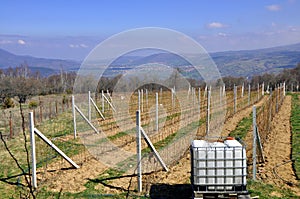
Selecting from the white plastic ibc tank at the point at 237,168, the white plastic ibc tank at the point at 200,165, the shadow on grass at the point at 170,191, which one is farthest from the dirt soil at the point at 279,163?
the white plastic ibc tank at the point at 200,165

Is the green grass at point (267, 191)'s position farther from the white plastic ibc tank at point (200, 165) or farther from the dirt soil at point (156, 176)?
the white plastic ibc tank at point (200, 165)

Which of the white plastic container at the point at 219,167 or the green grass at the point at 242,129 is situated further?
the green grass at the point at 242,129

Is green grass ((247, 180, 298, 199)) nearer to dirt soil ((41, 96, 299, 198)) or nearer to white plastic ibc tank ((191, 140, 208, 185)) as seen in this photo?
dirt soil ((41, 96, 299, 198))

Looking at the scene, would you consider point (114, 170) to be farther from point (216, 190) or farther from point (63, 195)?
point (216, 190)

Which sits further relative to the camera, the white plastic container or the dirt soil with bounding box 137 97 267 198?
the dirt soil with bounding box 137 97 267 198

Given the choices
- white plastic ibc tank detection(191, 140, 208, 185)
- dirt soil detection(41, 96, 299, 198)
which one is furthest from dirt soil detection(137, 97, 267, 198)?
white plastic ibc tank detection(191, 140, 208, 185)

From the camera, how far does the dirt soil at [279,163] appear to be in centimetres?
575

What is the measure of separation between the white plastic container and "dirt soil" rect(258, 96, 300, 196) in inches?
59.0

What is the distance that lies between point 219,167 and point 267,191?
1.36m

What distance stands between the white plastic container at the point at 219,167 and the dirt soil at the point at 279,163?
1498 millimetres

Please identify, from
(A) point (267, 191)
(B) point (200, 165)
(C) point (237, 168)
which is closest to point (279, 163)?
(A) point (267, 191)

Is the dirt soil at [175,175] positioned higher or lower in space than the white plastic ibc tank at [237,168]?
lower

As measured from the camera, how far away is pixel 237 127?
39.1 feet

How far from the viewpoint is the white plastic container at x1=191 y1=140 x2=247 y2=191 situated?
454 centimetres
